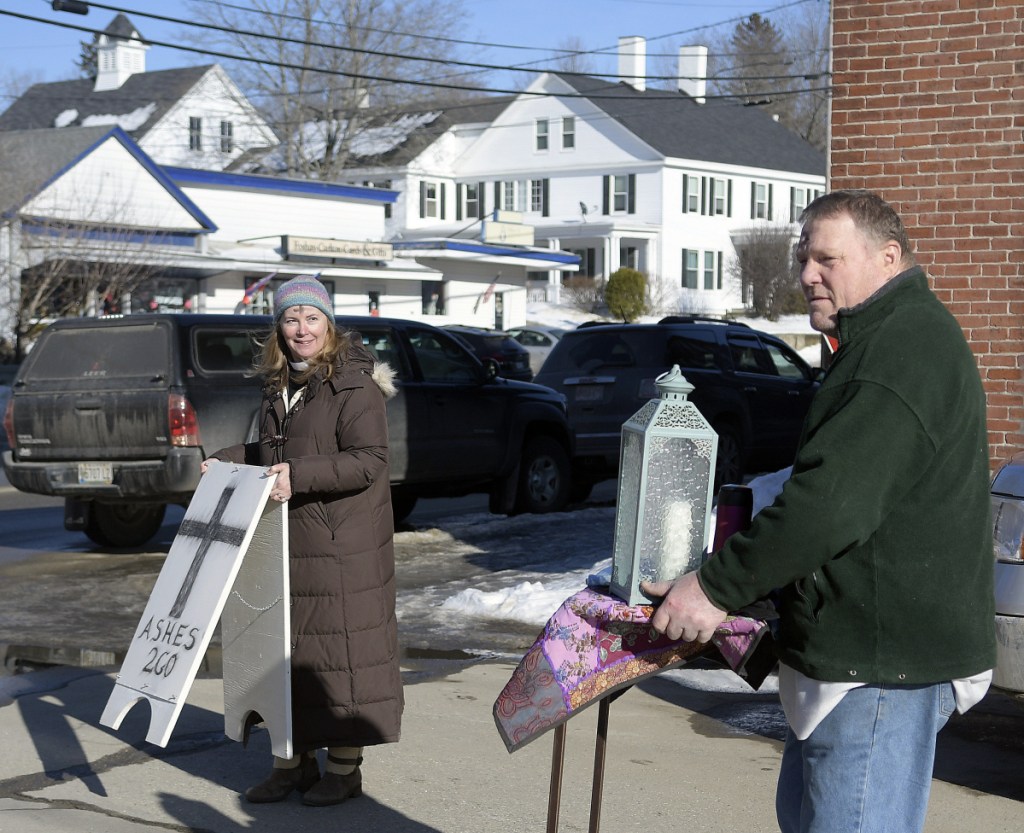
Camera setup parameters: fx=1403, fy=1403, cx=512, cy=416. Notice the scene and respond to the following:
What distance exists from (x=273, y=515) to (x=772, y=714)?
9.49 feet

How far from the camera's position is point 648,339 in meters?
14.9

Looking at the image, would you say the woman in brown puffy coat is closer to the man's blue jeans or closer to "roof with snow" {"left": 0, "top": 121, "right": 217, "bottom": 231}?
the man's blue jeans

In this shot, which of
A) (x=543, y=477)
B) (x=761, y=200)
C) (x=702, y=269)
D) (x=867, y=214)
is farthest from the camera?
(x=761, y=200)

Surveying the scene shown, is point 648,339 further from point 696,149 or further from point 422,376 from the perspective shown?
point 696,149

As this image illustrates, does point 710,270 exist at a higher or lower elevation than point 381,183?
lower

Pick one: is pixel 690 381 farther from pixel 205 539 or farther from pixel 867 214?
pixel 867 214

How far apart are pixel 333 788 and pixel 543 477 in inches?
336

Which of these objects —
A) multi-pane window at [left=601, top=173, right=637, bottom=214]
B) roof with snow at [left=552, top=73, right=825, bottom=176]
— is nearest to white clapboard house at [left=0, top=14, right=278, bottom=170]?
roof with snow at [left=552, top=73, right=825, bottom=176]

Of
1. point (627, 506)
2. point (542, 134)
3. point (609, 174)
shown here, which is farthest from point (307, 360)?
point (542, 134)

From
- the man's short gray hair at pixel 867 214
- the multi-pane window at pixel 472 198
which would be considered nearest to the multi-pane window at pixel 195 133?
the multi-pane window at pixel 472 198

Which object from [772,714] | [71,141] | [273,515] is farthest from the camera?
[71,141]

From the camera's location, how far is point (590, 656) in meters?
3.26

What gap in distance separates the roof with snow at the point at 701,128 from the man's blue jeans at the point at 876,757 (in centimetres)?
4880

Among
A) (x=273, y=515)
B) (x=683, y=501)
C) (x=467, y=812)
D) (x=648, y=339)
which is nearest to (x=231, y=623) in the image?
(x=273, y=515)
